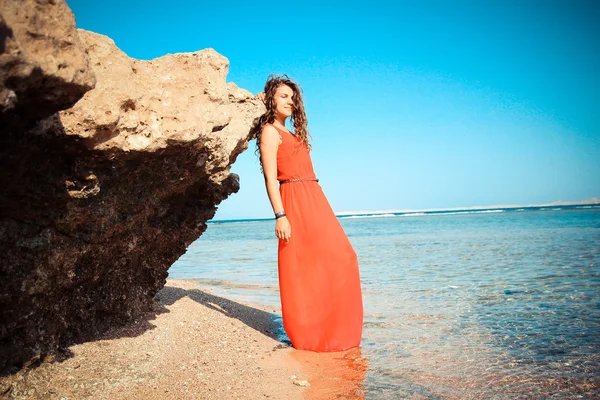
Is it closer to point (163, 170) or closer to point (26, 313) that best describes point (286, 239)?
point (163, 170)

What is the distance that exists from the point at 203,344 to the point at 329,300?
1279mm

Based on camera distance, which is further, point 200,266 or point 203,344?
point 200,266

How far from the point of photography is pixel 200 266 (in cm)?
1312

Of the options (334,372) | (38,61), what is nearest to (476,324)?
(334,372)

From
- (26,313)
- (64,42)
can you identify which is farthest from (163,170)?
(64,42)

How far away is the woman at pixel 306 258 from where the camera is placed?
4.33m

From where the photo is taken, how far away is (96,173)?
266 centimetres

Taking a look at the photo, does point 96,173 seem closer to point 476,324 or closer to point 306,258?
point 306,258

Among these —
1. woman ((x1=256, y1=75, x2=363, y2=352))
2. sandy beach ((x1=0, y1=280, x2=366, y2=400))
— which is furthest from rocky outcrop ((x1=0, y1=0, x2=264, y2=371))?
woman ((x1=256, y1=75, x2=363, y2=352))

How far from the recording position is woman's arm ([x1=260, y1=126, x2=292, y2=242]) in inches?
173

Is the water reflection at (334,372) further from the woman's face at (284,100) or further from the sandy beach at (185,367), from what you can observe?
the woman's face at (284,100)

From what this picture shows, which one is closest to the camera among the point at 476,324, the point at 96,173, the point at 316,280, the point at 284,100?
the point at 96,173

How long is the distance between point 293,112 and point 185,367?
275 cm

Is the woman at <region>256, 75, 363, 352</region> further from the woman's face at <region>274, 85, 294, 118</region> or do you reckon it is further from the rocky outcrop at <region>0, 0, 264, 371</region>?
the rocky outcrop at <region>0, 0, 264, 371</region>
